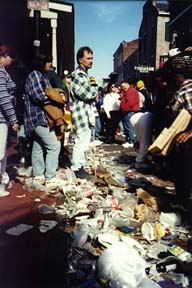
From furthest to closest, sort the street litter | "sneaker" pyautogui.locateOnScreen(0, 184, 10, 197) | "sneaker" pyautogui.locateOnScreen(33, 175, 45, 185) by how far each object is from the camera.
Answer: "sneaker" pyautogui.locateOnScreen(33, 175, 45, 185) → "sneaker" pyautogui.locateOnScreen(0, 184, 10, 197) → the street litter

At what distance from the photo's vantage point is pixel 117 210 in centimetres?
386

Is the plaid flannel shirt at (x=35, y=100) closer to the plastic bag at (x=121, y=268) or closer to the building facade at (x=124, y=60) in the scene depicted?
the plastic bag at (x=121, y=268)

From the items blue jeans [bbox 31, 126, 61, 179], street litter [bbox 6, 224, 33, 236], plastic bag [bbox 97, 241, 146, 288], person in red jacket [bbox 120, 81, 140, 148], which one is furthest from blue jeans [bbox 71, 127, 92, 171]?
person in red jacket [bbox 120, 81, 140, 148]

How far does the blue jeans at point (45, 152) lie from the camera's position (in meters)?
4.71

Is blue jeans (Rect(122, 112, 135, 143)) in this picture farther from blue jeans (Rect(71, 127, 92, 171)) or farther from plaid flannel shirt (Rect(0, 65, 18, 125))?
plaid flannel shirt (Rect(0, 65, 18, 125))

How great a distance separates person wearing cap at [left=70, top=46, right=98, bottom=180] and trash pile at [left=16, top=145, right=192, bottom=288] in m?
0.48

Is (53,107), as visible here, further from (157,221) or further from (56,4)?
(56,4)

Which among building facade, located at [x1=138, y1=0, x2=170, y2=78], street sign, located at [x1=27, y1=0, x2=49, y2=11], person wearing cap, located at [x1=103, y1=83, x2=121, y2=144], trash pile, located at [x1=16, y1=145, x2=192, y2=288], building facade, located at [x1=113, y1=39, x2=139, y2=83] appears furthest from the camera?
building facade, located at [x1=138, y1=0, x2=170, y2=78]

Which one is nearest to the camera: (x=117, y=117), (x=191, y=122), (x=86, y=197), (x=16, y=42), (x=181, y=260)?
(x=181, y=260)

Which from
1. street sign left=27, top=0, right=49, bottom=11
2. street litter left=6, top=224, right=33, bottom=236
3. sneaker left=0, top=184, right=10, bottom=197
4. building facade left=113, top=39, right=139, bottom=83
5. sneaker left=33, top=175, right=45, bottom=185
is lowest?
street litter left=6, top=224, right=33, bottom=236

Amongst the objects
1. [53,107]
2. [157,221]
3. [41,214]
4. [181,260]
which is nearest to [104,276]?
[181,260]

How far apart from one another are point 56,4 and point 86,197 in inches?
238

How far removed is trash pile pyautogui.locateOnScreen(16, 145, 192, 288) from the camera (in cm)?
236

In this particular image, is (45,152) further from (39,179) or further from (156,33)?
(156,33)
